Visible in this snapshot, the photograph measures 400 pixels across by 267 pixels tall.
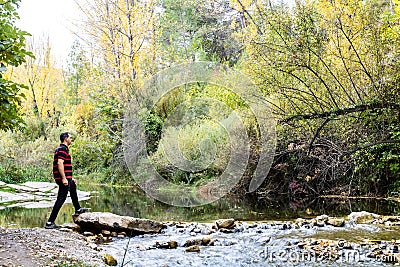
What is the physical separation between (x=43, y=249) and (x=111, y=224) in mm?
1984

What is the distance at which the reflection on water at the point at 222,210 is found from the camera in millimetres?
8320

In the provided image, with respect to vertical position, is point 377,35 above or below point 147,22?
below

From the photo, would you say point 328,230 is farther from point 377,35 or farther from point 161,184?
point 161,184

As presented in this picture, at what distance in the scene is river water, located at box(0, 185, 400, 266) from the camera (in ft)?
16.3

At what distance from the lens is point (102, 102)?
17.2 meters

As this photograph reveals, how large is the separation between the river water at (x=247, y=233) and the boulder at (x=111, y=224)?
0.21m

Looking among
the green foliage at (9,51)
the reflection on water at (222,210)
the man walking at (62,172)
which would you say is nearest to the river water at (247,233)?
the reflection on water at (222,210)

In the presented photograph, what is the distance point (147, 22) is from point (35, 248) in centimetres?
1385

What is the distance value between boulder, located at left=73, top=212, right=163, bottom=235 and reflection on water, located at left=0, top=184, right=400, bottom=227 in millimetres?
1190

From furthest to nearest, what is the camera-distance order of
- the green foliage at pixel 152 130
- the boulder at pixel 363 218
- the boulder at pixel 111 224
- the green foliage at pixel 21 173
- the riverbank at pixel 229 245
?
the green foliage at pixel 152 130 → the green foliage at pixel 21 173 → the boulder at pixel 363 218 → the boulder at pixel 111 224 → the riverbank at pixel 229 245

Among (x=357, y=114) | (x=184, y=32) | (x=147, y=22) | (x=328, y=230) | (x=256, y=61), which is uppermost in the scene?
(x=184, y=32)

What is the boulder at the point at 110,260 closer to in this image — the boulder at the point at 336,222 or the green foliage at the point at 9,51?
the green foliage at the point at 9,51

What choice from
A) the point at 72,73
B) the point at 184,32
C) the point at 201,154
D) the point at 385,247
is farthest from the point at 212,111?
the point at 72,73

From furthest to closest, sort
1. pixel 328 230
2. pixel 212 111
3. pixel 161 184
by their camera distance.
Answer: pixel 161 184 < pixel 212 111 < pixel 328 230
